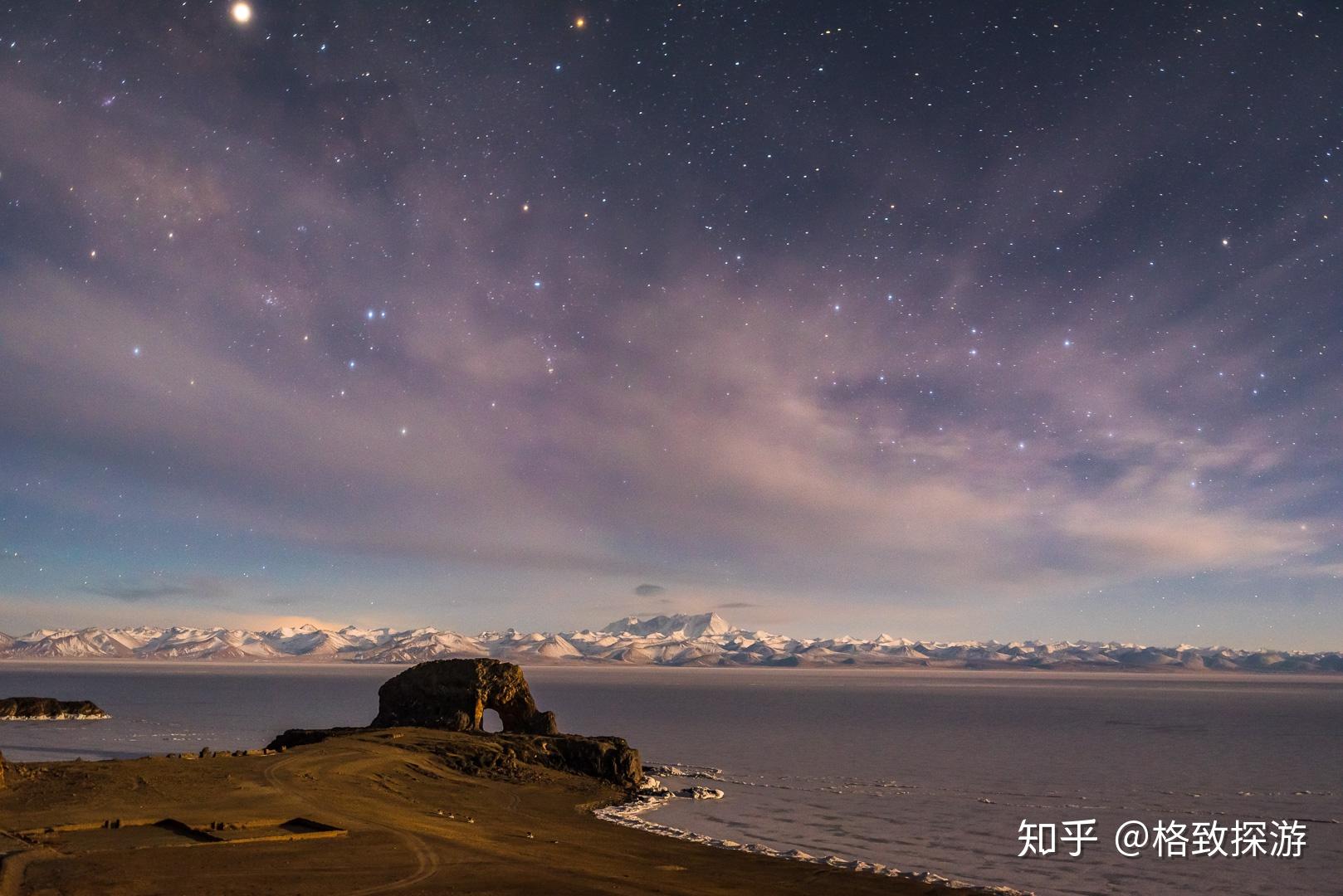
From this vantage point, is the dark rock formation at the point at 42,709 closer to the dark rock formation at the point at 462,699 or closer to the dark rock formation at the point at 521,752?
the dark rock formation at the point at 462,699

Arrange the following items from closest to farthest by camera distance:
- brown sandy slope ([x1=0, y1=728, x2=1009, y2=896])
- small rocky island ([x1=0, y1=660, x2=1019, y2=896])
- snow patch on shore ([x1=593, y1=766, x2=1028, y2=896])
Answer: brown sandy slope ([x1=0, y1=728, x2=1009, y2=896])
small rocky island ([x1=0, y1=660, x2=1019, y2=896])
snow patch on shore ([x1=593, y1=766, x2=1028, y2=896])

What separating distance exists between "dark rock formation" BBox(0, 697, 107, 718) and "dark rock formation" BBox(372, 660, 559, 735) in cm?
7760

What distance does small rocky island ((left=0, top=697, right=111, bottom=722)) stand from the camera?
Answer: 117 meters

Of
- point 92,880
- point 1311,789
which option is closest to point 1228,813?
point 1311,789

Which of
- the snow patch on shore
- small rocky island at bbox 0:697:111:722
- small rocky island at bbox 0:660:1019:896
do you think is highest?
small rocky island at bbox 0:660:1019:896

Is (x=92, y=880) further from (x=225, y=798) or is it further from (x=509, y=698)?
(x=509, y=698)

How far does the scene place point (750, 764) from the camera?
76.4 meters

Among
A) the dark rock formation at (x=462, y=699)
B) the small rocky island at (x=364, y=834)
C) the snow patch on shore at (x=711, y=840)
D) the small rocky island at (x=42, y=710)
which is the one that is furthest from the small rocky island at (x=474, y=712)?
the small rocky island at (x=42, y=710)

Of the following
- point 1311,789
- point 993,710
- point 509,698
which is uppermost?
point 509,698

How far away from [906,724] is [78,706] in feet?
421

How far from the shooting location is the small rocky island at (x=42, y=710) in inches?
4624

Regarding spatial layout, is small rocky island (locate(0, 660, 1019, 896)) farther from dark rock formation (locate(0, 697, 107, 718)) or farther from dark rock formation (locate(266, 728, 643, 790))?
dark rock formation (locate(0, 697, 107, 718))

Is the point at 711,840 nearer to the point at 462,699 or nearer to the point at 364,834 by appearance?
the point at 364,834

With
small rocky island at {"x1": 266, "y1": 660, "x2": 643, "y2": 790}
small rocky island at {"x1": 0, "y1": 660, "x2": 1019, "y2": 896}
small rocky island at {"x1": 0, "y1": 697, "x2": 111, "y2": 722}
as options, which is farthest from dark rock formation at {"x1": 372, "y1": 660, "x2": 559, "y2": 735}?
small rocky island at {"x1": 0, "y1": 697, "x2": 111, "y2": 722}
